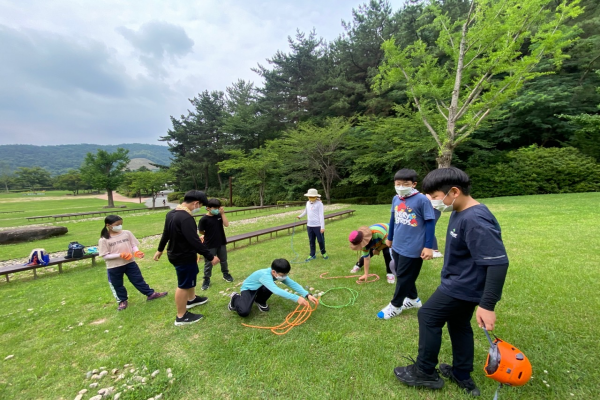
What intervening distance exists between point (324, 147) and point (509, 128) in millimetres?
13140

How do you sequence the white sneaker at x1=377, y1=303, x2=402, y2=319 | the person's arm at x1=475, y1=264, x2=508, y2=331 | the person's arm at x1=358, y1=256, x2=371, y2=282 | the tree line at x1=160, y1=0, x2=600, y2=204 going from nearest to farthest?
1. the person's arm at x1=475, y1=264, x2=508, y2=331
2. the white sneaker at x1=377, y1=303, x2=402, y2=319
3. the person's arm at x1=358, y1=256, x2=371, y2=282
4. the tree line at x1=160, y1=0, x2=600, y2=204

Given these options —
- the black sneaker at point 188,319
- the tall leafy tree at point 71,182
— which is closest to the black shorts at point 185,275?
the black sneaker at point 188,319

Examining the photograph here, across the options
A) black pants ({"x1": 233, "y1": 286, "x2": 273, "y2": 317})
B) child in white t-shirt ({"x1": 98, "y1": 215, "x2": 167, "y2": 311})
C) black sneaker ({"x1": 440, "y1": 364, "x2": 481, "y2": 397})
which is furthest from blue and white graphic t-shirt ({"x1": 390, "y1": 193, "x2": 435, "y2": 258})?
child in white t-shirt ({"x1": 98, "y1": 215, "x2": 167, "y2": 311})

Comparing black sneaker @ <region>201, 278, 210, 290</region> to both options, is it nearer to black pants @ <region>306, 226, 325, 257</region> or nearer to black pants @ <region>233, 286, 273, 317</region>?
black pants @ <region>233, 286, 273, 317</region>

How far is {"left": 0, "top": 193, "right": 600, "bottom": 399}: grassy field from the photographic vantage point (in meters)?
2.10

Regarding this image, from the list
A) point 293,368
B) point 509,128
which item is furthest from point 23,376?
point 509,128

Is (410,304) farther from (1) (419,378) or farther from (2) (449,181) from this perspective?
(2) (449,181)

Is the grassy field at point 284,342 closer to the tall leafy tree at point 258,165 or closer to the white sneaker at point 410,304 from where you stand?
the white sneaker at point 410,304

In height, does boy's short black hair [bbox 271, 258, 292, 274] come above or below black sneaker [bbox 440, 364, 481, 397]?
above

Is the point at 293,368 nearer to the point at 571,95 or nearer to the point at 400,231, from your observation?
the point at 400,231

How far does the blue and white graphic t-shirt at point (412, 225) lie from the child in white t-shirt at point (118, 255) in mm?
3900

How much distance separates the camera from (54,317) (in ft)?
11.8

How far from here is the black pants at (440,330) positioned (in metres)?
1.83

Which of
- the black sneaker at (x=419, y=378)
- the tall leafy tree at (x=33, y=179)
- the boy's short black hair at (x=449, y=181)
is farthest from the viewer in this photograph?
the tall leafy tree at (x=33, y=179)
